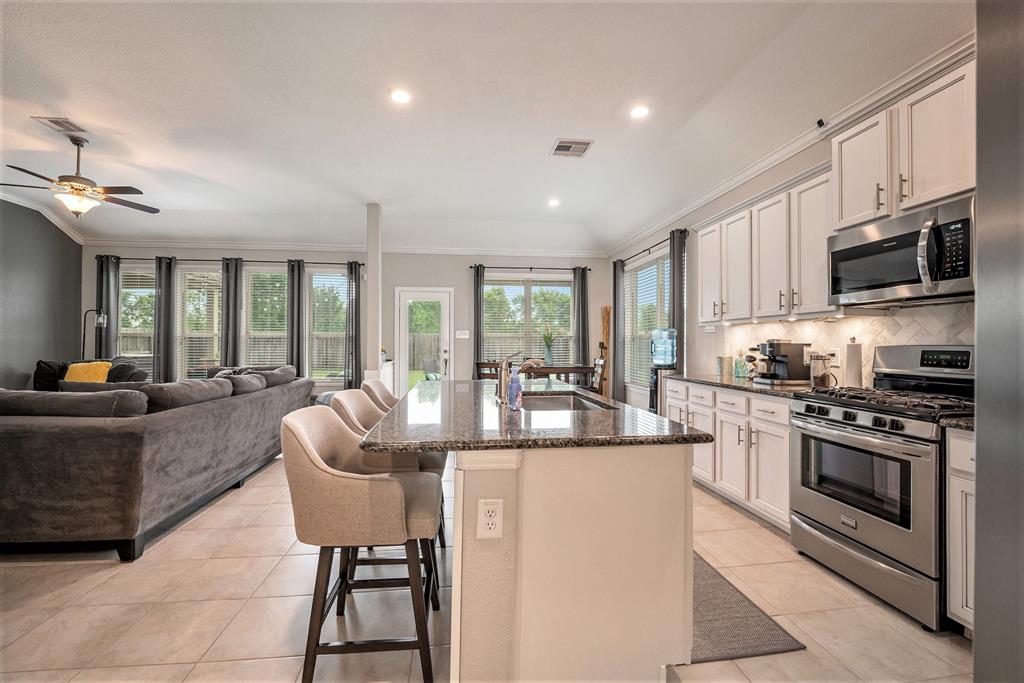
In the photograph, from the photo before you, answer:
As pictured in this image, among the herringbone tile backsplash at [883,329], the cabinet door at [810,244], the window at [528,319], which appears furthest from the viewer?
the window at [528,319]

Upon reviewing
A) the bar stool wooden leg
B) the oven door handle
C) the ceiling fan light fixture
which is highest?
the ceiling fan light fixture

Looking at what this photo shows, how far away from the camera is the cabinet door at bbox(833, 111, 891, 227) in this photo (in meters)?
2.61

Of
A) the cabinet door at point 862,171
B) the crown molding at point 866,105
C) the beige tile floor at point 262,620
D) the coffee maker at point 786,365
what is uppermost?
the crown molding at point 866,105

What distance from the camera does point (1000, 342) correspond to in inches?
18.9

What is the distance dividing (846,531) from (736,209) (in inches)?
107

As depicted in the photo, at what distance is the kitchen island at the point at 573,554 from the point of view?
5.38ft

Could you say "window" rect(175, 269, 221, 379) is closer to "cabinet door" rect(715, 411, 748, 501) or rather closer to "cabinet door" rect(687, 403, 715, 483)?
"cabinet door" rect(687, 403, 715, 483)

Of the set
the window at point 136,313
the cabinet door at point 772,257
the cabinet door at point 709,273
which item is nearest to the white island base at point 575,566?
the cabinet door at point 772,257

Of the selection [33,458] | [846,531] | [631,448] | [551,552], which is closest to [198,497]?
[33,458]

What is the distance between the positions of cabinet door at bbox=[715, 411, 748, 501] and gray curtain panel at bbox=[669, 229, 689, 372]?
1461 mm

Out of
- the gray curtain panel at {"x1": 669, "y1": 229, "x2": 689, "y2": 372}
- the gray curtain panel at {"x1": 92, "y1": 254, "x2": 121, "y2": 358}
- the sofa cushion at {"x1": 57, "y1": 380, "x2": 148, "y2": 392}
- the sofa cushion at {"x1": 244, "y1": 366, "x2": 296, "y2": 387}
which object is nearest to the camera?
the sofa cushion at {"x1": 57, "y1": 380, "x2": 148, "y2": 392}

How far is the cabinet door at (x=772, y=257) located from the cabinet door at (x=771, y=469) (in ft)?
2.91

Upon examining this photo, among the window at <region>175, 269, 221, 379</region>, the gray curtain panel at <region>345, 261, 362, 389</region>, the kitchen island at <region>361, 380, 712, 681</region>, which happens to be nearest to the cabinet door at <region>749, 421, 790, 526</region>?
the kitchen island at <region>361, 380, 712, 681</region>

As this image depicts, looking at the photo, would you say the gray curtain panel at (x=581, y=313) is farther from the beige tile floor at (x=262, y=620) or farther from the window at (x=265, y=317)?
the beige tile floor at (x=262, y=620)
